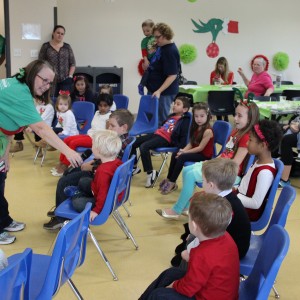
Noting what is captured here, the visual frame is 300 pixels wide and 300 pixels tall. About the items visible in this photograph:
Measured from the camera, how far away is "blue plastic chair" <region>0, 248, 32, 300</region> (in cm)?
134

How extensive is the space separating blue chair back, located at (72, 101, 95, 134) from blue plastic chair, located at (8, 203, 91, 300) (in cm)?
318

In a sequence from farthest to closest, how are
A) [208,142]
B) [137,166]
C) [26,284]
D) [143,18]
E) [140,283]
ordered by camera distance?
[143,18]
[137,166]
[208,142]
[140,283]
[26,284]

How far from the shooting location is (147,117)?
5.43 metres

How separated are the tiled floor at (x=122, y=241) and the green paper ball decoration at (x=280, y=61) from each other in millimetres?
5447

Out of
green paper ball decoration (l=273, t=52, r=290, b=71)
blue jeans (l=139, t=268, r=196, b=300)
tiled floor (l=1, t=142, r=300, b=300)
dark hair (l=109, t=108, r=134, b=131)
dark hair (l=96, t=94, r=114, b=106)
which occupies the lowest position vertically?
tiled floor (l=1, t=142, r=300, b=300)

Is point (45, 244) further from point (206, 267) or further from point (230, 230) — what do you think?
point (206, 267)

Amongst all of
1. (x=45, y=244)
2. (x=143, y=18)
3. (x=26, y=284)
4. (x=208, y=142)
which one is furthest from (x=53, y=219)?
(x=143, y=18)

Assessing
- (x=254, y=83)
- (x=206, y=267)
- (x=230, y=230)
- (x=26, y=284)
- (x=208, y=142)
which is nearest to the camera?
(x=26, y=284)

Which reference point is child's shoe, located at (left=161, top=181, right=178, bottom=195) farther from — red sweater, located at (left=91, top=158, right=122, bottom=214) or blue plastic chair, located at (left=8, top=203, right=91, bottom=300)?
blue plastic chair, located at (left=8, top=203, right=91, bottom=300)

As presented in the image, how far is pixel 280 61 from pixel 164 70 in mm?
5329

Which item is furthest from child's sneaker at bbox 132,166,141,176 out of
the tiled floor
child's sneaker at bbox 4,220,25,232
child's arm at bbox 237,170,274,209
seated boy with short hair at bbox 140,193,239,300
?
seated boy with short hair at bbox 140,193,239,300

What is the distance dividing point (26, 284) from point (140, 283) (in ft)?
4.14

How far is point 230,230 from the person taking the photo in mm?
2219

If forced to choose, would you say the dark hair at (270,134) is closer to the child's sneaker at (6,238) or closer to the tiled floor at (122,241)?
the tiled floor at (122,241)
